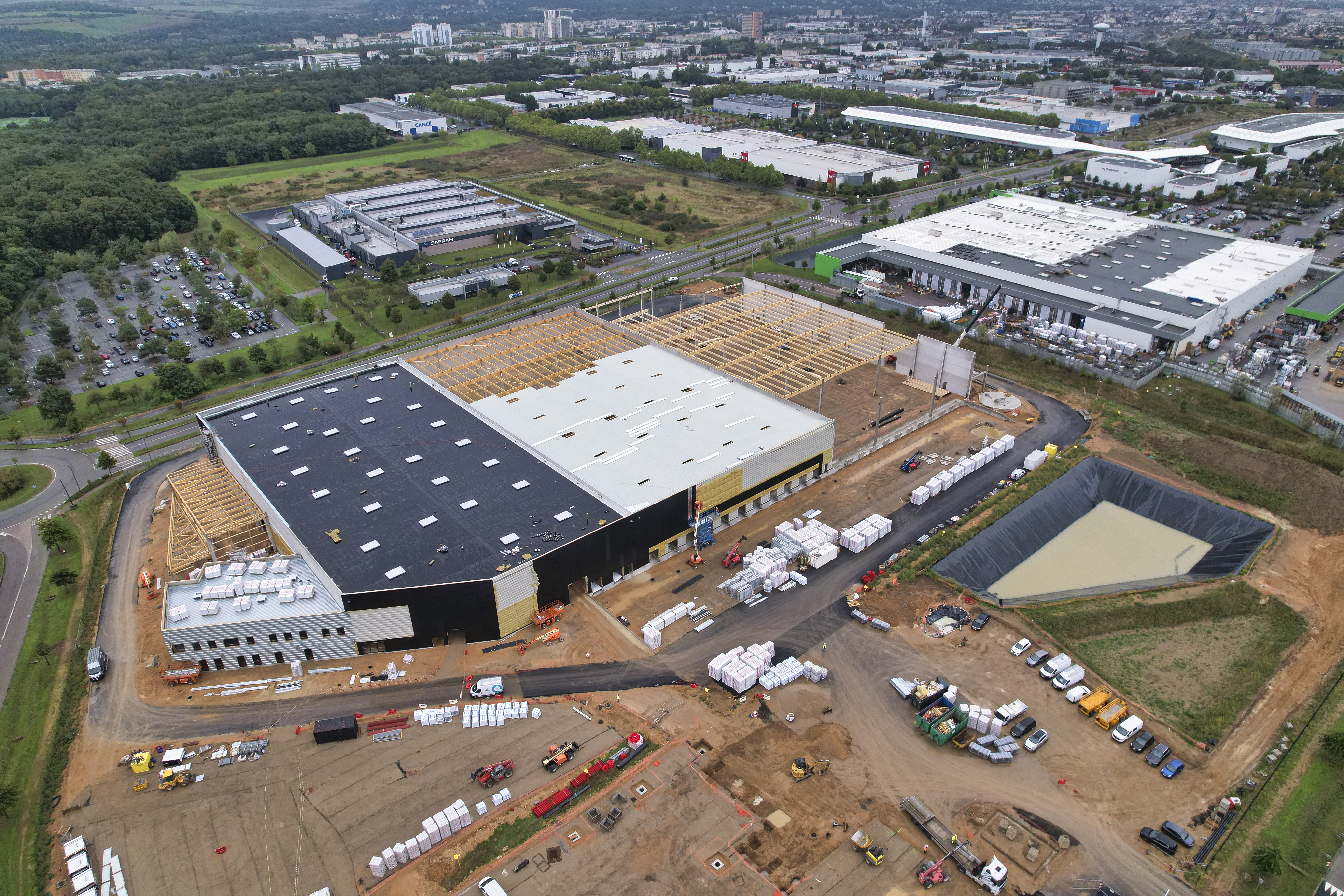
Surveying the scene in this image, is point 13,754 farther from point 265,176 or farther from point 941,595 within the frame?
point 265,176

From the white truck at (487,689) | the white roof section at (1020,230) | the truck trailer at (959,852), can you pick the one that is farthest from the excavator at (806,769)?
the white roof section at (1020,230)

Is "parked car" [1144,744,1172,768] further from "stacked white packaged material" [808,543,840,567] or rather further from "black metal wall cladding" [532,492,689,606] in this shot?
"black metal wall cladding" [532,492,689,606]

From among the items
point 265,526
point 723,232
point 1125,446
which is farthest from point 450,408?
point 723,232

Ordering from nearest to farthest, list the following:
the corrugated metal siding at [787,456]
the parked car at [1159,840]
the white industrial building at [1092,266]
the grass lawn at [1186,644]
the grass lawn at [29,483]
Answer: the parked car at [1159,840]
the grass lawn at [1186,644]
the corrugated metal siding at [787,456]
the grass lawn at [29,483]
the white industrial building at [1092,266]

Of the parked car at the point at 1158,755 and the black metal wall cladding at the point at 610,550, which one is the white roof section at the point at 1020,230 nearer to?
the black metal wall cladding at the point at 610,550

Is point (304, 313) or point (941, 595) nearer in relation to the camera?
point (941, 595)

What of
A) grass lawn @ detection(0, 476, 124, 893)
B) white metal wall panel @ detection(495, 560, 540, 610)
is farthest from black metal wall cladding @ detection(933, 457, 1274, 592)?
grass lawn @ detection(0, 476, 124, 893)

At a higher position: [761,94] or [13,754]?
[761,94]

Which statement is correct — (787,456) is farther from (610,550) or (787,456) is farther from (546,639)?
(546,639)
